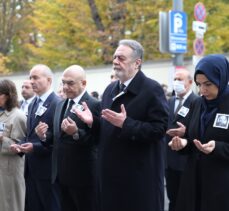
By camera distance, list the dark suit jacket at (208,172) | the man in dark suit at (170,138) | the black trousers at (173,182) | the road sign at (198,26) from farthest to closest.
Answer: the road sign at (198,26) → the black trousers at (173,182) → the man in dark suit at (170,138) → the dark suit jacket at (208,172)

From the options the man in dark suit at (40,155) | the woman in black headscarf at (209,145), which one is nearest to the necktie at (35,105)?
the man in dark suit at (40,155)

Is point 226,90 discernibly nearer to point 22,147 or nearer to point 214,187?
point 214,187

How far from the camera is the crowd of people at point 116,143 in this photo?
4.21 metres

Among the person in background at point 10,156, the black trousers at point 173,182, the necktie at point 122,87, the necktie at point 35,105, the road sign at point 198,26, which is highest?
the road sign at point 198,26

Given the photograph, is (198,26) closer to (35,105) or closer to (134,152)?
(35,105)

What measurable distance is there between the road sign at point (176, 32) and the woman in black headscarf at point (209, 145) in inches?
Answer: 331

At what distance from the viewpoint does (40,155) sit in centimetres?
612

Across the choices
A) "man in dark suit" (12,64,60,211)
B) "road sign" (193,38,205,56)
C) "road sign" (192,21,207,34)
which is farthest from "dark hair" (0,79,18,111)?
"road sign" (193,38,205,56)

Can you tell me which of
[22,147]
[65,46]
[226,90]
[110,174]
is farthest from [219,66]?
[65,46]

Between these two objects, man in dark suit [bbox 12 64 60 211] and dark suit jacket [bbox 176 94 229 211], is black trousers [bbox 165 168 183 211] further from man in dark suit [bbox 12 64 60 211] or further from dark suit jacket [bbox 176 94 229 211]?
dark suit jacket [bbox 176 94 229 211]

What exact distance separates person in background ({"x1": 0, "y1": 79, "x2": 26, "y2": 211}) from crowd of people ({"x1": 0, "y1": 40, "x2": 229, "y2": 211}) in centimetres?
1

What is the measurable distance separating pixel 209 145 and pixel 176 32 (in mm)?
9058

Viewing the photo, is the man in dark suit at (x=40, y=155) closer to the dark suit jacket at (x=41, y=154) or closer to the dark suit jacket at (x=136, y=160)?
the dark suit jacket at (x=41, y=154)

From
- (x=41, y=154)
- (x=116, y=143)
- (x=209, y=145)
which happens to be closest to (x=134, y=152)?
(x=116, y=143)
